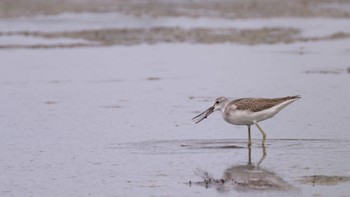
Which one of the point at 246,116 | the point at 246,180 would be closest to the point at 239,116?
the point at 246,116

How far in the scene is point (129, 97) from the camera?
1773 cm

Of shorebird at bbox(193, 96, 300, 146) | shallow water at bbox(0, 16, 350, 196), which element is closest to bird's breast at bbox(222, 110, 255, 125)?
shorebird at bbox(193, 96, 300, 146)

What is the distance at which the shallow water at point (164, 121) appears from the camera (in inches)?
429

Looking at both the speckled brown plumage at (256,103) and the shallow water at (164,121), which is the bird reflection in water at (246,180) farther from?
the speckled brown plumage at (256,103)

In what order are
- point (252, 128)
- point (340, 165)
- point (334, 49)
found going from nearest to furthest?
point (340, 165) → point (252, 128) → point (334, 49)

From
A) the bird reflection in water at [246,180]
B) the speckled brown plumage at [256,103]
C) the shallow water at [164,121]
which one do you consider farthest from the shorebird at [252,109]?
the bird reflection in water at [246,180]

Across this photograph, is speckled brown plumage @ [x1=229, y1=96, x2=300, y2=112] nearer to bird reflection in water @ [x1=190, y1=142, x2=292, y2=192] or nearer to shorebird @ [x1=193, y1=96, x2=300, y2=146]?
shorebird @ [x1=193, y1=96, x2=300, y2=146]

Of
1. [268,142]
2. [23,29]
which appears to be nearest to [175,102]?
[268,142]

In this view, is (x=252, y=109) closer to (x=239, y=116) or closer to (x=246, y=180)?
(x=239, y=116)

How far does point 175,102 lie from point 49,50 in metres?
8.56

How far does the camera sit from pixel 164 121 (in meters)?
15.0

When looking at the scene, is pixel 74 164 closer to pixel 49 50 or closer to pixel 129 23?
pixel 49 50

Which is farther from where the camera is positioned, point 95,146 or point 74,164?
point 95,146

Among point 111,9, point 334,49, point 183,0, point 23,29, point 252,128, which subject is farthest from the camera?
point 183,0
